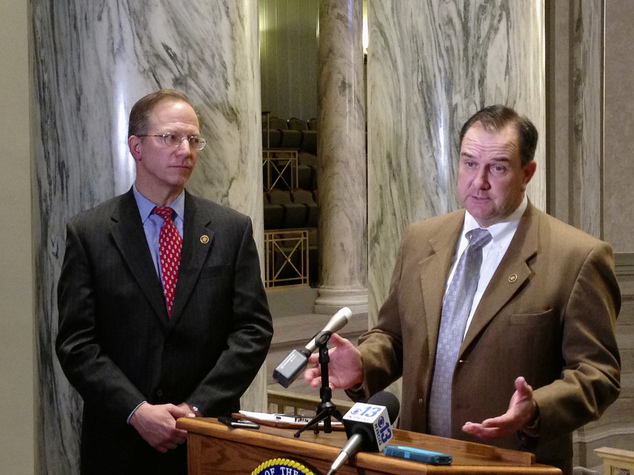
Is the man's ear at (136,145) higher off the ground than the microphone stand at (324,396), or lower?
higher

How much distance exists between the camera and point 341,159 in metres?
9.26

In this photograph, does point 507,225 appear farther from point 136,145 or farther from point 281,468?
point 136,145

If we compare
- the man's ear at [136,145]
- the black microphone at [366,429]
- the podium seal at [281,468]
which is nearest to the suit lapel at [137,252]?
the man's ear at [136,145]

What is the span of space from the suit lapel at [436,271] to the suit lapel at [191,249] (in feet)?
2.16

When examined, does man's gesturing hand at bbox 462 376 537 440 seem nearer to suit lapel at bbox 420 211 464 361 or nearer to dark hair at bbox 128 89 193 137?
suit lapel at bbox 420 211 464 361

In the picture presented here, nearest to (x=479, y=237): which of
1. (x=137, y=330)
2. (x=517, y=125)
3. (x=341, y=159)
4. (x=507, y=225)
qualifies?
(x=507, y=225)

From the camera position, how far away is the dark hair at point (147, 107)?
2738 mm

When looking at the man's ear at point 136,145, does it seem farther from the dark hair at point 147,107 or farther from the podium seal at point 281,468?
the podium seal at point 281,468

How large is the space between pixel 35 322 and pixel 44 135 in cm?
62

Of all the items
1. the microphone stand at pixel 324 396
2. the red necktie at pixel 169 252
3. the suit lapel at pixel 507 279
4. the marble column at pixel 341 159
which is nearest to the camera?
the microphone stand at pixel 324 396

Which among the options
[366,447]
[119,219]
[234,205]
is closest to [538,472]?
[366,447]

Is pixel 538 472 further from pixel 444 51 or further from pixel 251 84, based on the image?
pixel 444 51

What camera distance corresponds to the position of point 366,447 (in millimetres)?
1780

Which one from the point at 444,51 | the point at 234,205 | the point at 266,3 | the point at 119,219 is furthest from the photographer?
the point at 266,3
